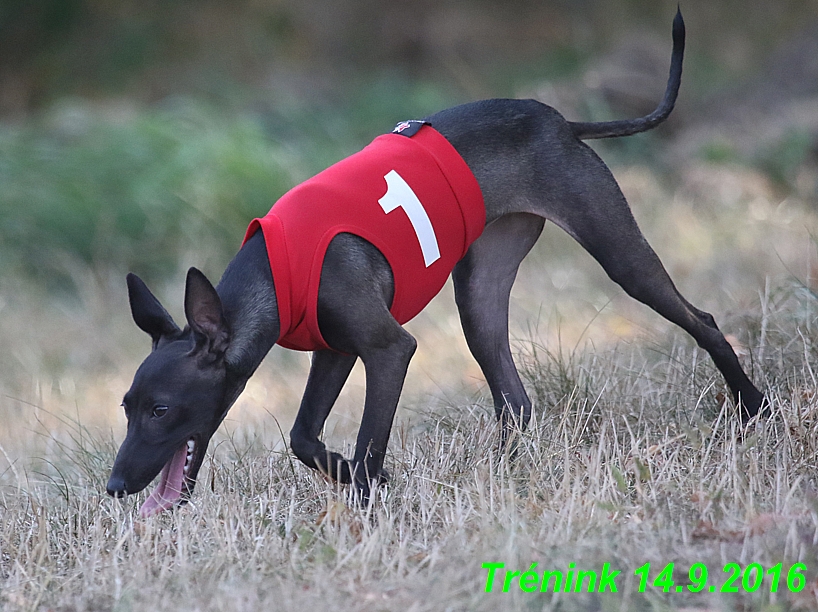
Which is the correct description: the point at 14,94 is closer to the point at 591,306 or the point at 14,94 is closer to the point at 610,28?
the point at 610,28

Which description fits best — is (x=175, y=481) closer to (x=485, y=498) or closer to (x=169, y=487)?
(x=169, y=487)

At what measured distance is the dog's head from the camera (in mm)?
3662

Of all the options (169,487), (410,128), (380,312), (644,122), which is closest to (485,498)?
(380,312)

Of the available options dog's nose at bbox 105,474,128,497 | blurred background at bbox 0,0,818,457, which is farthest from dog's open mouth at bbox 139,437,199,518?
blurred background at bbox 0,0,818,457

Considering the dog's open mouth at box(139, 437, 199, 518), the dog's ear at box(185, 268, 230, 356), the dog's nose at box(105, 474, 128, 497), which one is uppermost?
the dog's ear at box(185, 268, 230, 356)

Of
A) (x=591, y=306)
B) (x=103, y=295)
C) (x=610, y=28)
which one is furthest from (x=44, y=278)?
(x=610, y=28)

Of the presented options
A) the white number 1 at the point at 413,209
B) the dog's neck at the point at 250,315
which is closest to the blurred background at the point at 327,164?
the white number 1 at the point at 413,209

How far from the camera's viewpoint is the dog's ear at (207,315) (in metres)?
3.68

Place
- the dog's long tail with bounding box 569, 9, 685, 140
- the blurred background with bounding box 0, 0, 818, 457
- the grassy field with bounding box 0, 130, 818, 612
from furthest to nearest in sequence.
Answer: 1. the blurred background with bounding box 0, 0, 818, 457
2. the dog's long tail with bounding box 569, 9, 685, 140
3. the grassy field with bounding box 0, 130, 818, 612

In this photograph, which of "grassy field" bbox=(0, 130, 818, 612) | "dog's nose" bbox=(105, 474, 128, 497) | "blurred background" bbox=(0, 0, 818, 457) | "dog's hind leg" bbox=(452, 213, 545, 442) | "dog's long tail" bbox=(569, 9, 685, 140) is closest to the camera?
"grassy field" bbox=(0, 130, 818, 612)

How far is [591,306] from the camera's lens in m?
6.86

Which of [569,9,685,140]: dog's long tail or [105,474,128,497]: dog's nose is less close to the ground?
[569,9,685,140]: dog's long tail

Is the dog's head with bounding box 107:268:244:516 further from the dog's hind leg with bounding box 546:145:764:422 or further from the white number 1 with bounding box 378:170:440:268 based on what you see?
the dog's hind leg with bounding box 546:145:764:422

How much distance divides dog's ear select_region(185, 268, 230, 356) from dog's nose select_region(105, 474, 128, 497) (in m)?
Answer: 0.55
